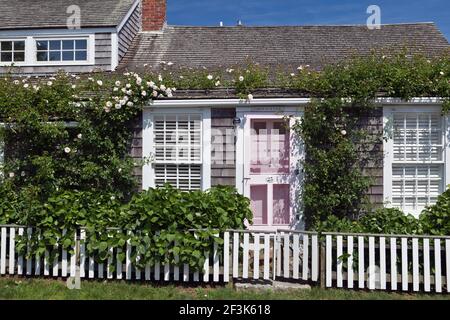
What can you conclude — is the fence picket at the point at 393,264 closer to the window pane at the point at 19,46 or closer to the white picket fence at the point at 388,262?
the white picket fence at the point at 388,262

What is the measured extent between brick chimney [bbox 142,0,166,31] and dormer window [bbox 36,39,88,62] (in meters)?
2.43

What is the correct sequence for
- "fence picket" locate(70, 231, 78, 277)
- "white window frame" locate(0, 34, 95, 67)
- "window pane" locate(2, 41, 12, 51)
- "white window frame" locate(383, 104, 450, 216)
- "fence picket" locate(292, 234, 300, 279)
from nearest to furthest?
"fence picket" locate(292, 234, 300, 279)
"fence picket" locate(70, 231, 78, 277)
"white window frame" locate(383, 104, 450, 216)
"white window frame" locate(0, 34, 95, 67)
"window pane" locate(2, 41, 12, 51)

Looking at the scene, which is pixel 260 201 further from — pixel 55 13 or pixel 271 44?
pixel 55 13

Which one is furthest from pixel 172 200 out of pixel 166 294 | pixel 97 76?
pixel 97 76

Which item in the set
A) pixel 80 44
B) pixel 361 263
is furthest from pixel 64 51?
pixel 361 263

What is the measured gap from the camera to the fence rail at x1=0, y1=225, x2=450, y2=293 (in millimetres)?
5605

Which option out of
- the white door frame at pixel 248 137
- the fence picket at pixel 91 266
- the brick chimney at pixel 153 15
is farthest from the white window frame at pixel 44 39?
the fence picket at pixel 91 266

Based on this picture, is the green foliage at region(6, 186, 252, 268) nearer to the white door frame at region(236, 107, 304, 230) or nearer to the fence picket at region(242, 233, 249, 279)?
the fence picket at region(242, 233, 249, 279)

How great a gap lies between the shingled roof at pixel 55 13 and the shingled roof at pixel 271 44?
3.43 ft

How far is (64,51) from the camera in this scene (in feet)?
35.7

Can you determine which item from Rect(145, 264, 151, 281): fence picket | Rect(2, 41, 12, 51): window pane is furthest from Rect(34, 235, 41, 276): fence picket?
Rect(2, 41, 12, 51): window pane

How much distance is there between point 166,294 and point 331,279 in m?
2.29

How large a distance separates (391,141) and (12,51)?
9.68 meters
